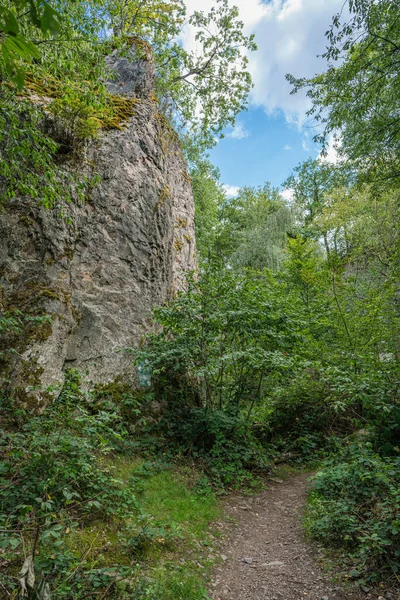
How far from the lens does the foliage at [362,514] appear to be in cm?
328

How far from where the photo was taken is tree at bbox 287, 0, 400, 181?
16.7ft

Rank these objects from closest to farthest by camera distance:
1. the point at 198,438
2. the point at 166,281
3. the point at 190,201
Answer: the point at 198,438
the point at 166,281
the point at 190,201

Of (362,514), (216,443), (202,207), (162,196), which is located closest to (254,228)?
(202,207)

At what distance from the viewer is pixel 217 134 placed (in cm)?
1484

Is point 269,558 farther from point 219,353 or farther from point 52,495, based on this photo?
point 219,353

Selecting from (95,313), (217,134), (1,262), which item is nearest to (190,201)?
(217,134)

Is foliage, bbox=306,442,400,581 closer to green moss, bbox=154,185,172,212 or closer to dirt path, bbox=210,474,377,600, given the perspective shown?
dirt path, bbox=210,474,377,600

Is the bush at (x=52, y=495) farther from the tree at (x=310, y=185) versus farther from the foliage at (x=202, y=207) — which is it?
the tree at (x=310, y=185)

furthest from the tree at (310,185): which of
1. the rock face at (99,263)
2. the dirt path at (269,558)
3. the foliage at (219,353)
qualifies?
the dirt path at (269,558)

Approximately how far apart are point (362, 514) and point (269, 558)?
1.20 meters

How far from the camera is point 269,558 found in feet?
13.5

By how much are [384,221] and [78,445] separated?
15016 millimetres

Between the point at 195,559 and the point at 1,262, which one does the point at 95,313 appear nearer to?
the point at 1,262

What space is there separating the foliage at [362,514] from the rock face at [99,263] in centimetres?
359
